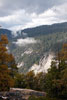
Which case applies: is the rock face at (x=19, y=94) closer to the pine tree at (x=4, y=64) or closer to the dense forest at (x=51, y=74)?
the dense forest at (x=51, y=74)

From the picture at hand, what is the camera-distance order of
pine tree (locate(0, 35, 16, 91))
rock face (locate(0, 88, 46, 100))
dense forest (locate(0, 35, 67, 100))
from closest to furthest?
1. pine tree (locate(0, 35, 16, 91))
2. dense forest (locate(0, 35, 67, 100))
3. rock face (locate(0, 88, 46, 100))

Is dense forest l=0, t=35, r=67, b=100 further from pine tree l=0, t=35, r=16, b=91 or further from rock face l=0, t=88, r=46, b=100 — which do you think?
rock face l=0, t=88, r=46, b=100

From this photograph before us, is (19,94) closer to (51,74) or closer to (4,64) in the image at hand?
(51,74)

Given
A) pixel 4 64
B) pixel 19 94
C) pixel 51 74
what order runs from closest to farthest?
1. pixel 4 64
2. pixel 51 74
3. pixel 19 94

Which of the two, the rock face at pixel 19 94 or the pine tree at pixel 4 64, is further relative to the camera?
the rock face at pixel 19 94

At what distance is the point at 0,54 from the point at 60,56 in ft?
42.8

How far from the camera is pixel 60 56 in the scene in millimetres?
35156

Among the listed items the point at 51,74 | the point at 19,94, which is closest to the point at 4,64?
the point at 51,74

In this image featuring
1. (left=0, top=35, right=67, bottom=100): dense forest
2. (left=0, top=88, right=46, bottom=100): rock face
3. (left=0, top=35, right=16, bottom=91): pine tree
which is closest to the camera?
(left=0, top=35, right=16, bottom=91): pine tree

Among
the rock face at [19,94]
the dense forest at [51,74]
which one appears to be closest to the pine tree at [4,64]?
the dense forest at [51,74]

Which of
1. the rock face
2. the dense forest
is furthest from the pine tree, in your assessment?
the rock face

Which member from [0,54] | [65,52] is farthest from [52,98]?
[0,54]

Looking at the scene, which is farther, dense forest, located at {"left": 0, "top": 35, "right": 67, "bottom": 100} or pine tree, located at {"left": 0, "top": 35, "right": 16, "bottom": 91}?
dense forest, located at {"left": 0, "top": 35, "right": 67, "bottom": 100}

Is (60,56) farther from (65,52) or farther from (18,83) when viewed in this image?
(18,83)
